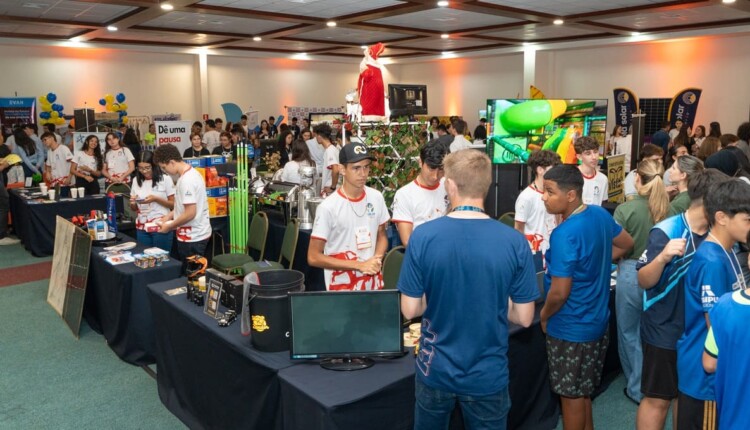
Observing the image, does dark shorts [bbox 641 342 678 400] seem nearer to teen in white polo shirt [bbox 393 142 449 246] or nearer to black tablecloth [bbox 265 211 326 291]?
teen in white polo shirt [bbox 393 142 449 246]

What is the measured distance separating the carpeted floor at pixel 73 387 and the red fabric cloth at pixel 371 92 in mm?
2843

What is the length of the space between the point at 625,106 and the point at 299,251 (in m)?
10.1

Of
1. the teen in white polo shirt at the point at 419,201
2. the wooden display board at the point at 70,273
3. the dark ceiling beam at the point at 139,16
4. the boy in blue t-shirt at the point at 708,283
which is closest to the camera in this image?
the boy in blue t-shirt at the point at 708,283

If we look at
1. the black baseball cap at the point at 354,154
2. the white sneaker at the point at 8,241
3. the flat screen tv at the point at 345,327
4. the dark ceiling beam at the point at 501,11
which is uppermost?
the dark ceiling beam at the point at 501,11

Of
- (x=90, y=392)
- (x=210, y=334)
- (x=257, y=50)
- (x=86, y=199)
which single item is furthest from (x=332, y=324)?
(x=257, y=50)

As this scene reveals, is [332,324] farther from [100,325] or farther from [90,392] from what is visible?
[100,325]

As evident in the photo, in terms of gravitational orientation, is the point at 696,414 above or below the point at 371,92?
below

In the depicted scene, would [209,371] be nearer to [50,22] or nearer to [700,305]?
[700,305]

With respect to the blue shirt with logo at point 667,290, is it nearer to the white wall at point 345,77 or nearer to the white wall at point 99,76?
the white wall at point 345,77

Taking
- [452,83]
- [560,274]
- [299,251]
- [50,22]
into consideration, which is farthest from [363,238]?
[452,83]

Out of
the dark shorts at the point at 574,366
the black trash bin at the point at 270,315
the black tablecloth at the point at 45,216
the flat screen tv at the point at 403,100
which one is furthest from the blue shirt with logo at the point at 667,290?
the black tablecloth at the point at 45,216

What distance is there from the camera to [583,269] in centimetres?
245

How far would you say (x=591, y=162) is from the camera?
187 inches

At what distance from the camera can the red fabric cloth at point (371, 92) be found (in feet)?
17.5
